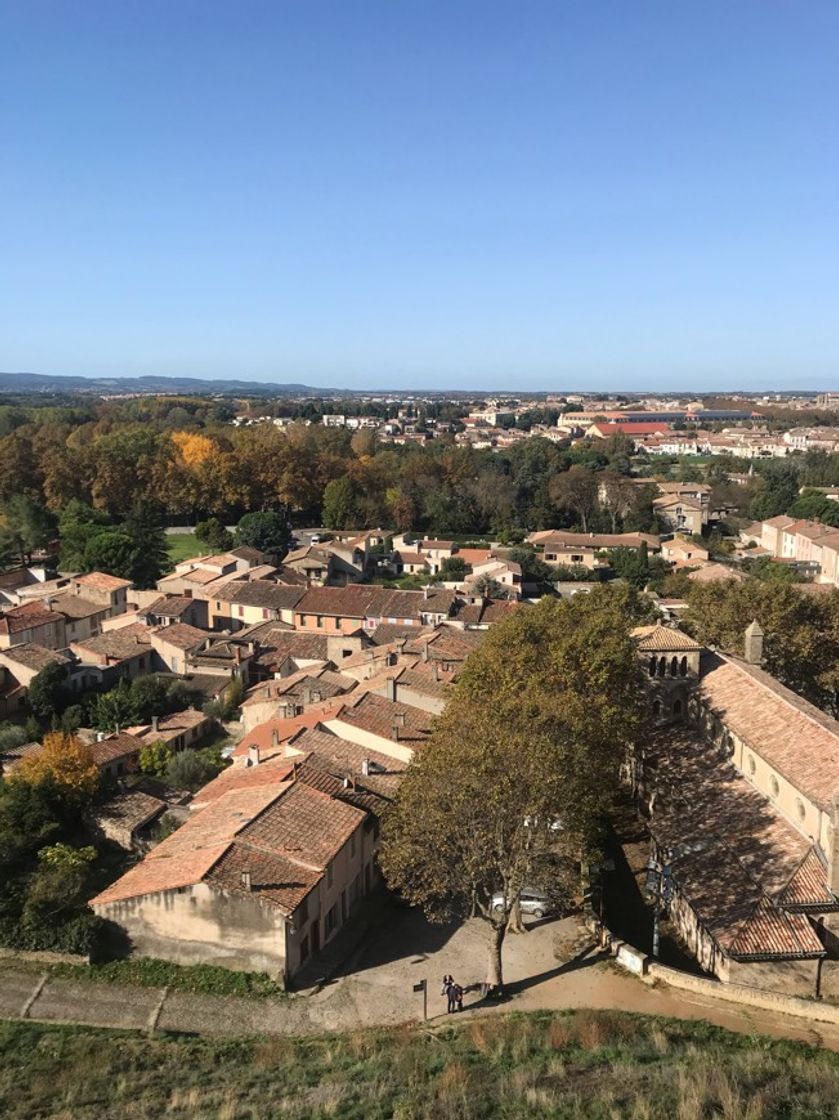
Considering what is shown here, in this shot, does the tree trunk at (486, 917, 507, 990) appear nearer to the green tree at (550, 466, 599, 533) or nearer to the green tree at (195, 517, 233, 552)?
the green tree at (195, 517, 233, 552)

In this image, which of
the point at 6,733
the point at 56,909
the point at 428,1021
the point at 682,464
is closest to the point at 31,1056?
the point at 56,909

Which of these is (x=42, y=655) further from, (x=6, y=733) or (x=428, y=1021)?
(x=428, y=1021)

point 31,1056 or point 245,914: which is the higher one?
point 245,914

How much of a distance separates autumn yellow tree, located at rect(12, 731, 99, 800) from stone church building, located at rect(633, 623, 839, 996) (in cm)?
1900

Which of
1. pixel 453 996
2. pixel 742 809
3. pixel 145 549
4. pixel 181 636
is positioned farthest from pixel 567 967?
pixel 145 549

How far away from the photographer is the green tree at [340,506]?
97.9 m

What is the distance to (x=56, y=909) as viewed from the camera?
22953 mm

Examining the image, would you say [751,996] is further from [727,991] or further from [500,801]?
[500,801]

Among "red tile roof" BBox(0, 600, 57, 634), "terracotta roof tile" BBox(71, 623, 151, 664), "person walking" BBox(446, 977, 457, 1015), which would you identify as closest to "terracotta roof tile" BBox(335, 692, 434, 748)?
"person walking" BBox(446, 977, 457, 1015)

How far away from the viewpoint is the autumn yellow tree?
29.4m

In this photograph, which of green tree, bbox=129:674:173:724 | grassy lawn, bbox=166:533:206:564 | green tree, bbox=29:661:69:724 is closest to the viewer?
green tree, bbox=129:674:173:724

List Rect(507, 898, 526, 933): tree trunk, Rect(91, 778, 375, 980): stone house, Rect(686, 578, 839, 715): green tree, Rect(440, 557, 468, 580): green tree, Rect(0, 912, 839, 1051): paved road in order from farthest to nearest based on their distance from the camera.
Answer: Rect(440, 557, 468, 580): green tree
Rect(686, 578, 839, 715): green tree
Rect(507, 898, 526, 933): tree trunk
Rect(91, 778, 375, 980): stone house
Rect(0, 912, 839, 1051): paved road

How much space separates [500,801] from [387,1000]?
5.49 metres

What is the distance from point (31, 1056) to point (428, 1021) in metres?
8.62
